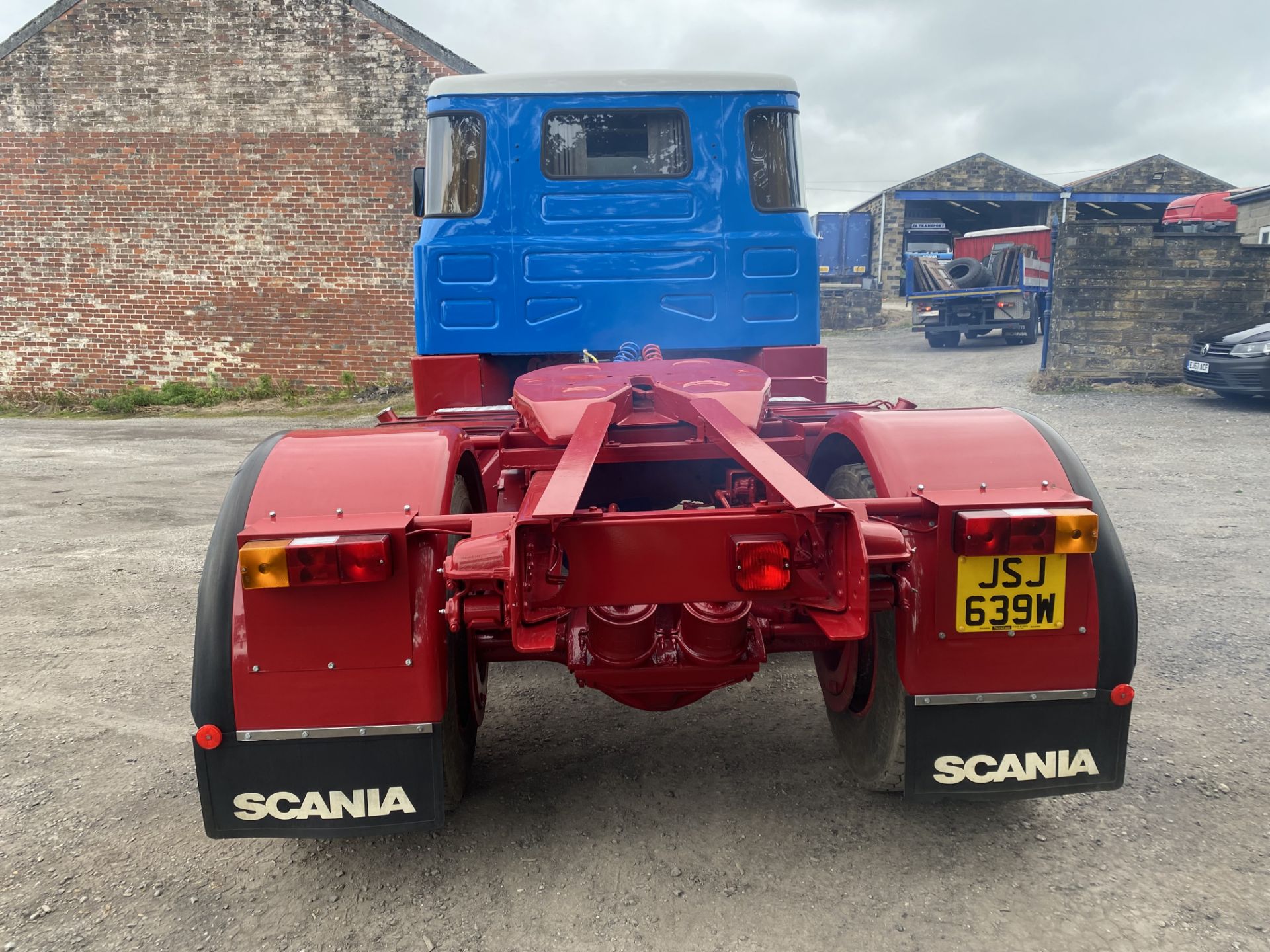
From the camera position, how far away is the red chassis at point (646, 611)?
5.91 ft

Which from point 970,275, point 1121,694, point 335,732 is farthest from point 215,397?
point 970,275

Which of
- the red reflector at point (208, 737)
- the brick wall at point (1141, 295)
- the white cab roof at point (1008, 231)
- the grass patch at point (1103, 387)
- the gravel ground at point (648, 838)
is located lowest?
the gravel ground at point (648, 838)

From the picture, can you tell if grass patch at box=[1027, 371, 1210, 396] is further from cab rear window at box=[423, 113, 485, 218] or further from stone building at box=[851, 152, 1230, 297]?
stone building at box=[851, 152, 1230, 297]

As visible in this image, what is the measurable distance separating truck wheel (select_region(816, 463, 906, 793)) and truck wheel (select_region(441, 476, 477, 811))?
107cm

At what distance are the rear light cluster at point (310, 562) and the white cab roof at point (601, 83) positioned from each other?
9.39ft

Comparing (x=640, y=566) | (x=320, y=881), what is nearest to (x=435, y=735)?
(x=320, y=881)

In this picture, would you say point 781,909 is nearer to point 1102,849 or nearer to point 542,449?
point 1102,849

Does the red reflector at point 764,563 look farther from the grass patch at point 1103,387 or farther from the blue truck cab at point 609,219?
the grass patch at point 1103,387

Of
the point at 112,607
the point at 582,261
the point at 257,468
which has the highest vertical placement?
the point at 582,261

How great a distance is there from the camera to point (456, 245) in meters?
4.02

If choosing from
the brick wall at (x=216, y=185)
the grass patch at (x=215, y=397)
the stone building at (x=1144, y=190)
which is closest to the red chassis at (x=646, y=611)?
the brick wall at (x=216, y=185)

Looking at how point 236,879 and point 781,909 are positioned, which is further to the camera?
point 236,879

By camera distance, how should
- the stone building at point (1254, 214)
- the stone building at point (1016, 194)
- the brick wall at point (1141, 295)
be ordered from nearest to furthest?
the brick wall at point (1141, 295) < the stone building at point (1254, 214) < the stone building at point (1016, 194)

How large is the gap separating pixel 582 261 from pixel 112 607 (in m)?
2.97
